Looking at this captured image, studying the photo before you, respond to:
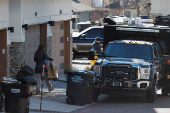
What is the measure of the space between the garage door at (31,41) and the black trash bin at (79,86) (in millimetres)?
5259

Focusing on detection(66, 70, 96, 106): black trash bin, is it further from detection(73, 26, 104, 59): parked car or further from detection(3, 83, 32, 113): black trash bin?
detection(73, 26, 104, 59): parked car

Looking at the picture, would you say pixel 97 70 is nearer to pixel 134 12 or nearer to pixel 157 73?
pixel 157 73

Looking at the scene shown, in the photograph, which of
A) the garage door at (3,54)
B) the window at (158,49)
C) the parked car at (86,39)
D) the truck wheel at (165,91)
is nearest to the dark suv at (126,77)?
the window at (158,49)

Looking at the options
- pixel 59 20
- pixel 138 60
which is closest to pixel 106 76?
pixel 138 60

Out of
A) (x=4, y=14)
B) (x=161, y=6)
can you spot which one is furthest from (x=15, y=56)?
(x=161, y=6)

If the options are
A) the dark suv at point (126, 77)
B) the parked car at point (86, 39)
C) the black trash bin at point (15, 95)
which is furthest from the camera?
the parked car at point (86, 39)

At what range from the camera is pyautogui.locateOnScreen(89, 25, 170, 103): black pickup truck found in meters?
13.9

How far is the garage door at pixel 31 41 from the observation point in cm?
1834

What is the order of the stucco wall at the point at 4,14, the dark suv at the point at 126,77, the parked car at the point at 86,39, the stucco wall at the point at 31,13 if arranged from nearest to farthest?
the dark suv at the point at 126,77
the stucco wall at the point at 4,14
the stucco wall at the point at 31,13
the parked car at the point at 86,39

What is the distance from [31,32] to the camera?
18766 mm

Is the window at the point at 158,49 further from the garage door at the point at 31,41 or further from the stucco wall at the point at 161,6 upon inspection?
the stucco wall at the point at 161,6

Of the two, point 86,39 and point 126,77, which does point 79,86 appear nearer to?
point 126,77

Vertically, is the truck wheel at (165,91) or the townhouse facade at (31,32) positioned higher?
the townhouse facade at (31,32)

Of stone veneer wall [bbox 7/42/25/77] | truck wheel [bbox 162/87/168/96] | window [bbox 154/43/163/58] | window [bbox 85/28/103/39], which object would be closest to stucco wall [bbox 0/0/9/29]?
stone veneer wall [bbox 7/42/25/77]
